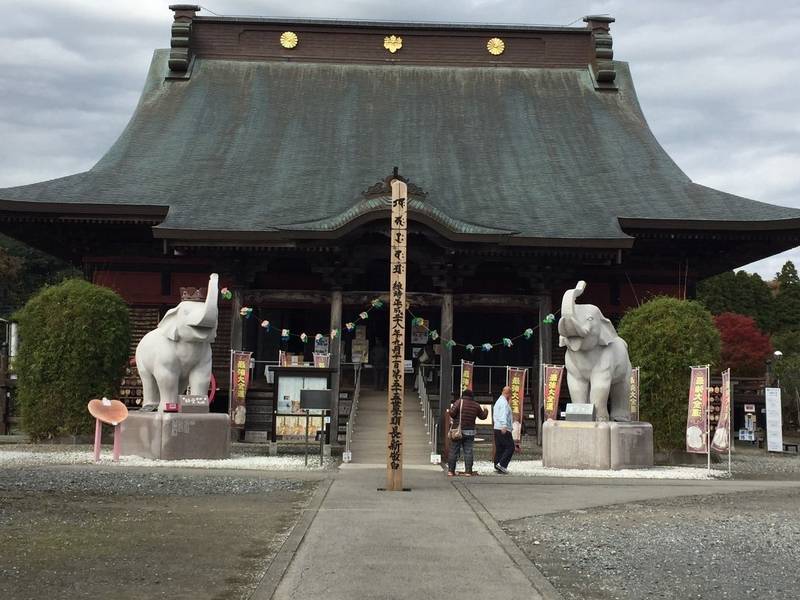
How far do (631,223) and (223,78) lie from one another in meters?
14.3

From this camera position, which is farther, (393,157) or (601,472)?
(393,157)

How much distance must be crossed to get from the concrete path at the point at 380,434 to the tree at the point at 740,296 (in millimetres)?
41299

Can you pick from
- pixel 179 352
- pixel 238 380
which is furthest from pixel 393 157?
pixel 179 352

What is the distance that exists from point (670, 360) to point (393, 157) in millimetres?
11044

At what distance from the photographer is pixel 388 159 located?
26.3 metres

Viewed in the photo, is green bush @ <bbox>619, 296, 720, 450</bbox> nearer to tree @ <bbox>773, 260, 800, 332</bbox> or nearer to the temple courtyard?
the temple courtyard

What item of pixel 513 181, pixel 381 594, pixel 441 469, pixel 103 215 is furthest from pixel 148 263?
pixel 381 594

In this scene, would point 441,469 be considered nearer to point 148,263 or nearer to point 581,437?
point 581,437

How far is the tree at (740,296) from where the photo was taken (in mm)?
60062

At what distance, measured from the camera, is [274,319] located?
25844 mm

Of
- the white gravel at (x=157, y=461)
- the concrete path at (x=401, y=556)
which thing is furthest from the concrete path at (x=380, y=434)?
the concrete path at (x=401, y=556)

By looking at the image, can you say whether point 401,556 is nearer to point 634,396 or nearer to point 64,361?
point 634,396

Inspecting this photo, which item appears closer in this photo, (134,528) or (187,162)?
(134,528)

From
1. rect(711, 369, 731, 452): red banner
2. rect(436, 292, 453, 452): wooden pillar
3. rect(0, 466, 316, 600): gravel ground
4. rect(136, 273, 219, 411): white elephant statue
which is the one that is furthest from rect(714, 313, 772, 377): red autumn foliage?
rect(0, 466, 316, 600): gravel ground
